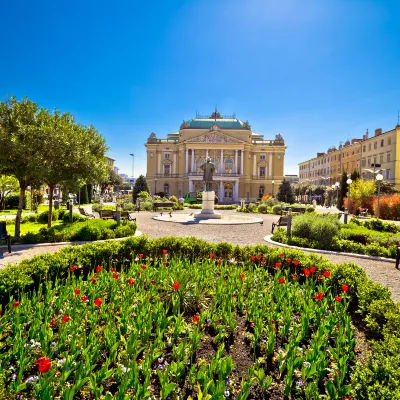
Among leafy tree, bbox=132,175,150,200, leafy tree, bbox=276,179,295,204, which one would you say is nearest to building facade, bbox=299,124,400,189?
leafy tree, bbox=276,179,295,204

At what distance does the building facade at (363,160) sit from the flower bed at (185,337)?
109ft

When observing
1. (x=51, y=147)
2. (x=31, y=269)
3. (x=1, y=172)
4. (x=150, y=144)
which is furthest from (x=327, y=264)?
(x=150, y=144)

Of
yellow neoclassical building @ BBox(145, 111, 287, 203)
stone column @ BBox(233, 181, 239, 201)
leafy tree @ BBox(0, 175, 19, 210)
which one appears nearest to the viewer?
leafy tree @ BBox(0, 175, 19, 210)

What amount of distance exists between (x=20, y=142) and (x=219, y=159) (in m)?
57.2

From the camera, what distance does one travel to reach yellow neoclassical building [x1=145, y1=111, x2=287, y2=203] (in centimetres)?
6588

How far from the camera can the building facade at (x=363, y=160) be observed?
4994 centimetres

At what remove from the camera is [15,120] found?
11492 mm

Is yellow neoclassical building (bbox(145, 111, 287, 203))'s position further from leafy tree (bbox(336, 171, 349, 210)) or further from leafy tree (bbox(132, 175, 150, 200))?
leafy tree (bbox(336, 171, 349, 210))

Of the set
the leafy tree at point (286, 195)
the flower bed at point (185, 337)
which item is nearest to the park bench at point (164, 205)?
the leafy tree at point (286, 195)

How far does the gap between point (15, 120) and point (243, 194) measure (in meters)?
58.2

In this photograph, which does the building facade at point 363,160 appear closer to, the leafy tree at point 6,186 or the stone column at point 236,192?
the stone column at point 236,192

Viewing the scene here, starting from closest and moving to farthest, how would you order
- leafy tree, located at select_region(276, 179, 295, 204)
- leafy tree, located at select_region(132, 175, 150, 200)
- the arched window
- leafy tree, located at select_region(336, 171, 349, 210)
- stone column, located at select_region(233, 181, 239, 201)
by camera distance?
leafy tree, located at select_region(336, 171, 349, 210), leafy tree, located at select_region(132, 175, 150, 200), leafy tree, located at select_region(276, 179, 295, 204), stone column, located at select_region(233, 181, 239, 201), the arched window

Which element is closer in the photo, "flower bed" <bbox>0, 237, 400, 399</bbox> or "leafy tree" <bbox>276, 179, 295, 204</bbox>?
"flower bed" <bbox>0, 237, 400, 399</bbox>

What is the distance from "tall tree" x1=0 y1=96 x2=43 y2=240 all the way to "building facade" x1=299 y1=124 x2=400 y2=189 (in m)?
32.7
